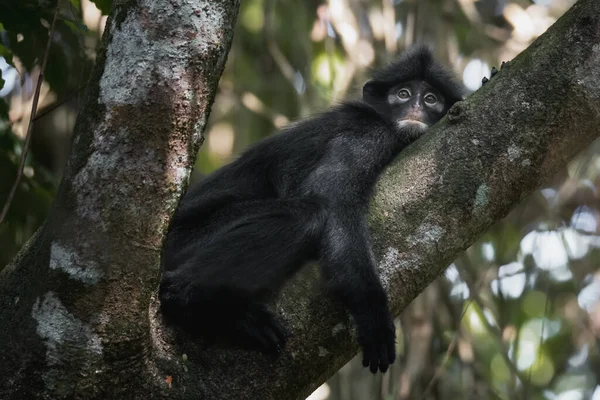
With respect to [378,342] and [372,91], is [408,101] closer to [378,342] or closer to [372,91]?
[372,91]

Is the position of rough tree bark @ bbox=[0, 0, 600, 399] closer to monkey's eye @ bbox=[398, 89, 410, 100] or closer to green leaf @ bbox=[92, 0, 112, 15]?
green leaf @ bbox=[92, 0, 112, 15]

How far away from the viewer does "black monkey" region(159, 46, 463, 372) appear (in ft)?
11.1

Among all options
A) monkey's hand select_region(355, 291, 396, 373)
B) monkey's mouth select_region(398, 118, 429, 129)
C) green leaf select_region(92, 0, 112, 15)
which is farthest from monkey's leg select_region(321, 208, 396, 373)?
monkey's mouth select_region(398, 118, 429, 129)

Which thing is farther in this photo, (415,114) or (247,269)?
(415,114)

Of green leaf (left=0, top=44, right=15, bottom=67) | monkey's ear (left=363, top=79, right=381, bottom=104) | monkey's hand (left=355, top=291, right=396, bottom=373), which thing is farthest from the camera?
monkey's ear (left=363, top=79, right=381, bottom=104)

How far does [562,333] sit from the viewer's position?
848cm

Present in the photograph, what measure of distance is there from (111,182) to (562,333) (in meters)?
6.84

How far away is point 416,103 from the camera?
605 cm

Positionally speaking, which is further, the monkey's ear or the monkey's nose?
the monkey's ear

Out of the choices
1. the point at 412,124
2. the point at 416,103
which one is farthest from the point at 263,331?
the point at 416,103

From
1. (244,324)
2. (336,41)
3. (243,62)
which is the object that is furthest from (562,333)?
(244,324)

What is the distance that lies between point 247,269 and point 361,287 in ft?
1.73

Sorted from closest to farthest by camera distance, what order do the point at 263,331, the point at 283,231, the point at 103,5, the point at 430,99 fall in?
the point at 263,331 → the point at 283,231 → the point at 103,5 → the point at 430,99

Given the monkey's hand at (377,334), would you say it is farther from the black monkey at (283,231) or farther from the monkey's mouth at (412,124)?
the monkey's mouth at (412,124)
